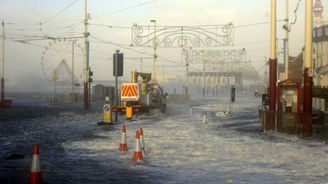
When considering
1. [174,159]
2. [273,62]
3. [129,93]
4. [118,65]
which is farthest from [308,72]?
[118,65]

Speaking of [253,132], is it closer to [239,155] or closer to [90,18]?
[239,155]

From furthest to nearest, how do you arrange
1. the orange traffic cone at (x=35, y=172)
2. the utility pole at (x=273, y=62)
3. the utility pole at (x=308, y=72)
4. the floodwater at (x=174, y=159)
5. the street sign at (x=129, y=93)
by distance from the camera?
the street sign at (x=129, y=93) → the utility pole at (x=273, y=62) → the utility pole at (x=308, y=72) → the floodwater at (x=174, y=159) → the orange traffic cone at (x=35, y=172)

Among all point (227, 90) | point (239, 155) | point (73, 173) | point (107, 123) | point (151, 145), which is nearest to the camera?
point (73, 173)

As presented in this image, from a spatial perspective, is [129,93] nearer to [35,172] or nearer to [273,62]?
[273,62]

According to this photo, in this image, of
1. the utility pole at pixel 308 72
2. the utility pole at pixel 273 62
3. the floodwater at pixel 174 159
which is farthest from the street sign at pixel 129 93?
the utility pole at pixel 308 72

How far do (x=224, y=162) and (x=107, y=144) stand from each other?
5568 millimetres

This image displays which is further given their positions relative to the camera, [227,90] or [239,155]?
[227,90]

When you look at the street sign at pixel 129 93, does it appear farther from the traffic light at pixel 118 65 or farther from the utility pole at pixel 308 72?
the utility pole at pixel 308 72

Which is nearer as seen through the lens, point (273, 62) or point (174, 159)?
point (174, 159)

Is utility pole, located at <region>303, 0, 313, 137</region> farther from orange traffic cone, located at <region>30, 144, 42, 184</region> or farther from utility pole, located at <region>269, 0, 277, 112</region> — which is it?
orange traffic cone, located at <region>30, 144, 42, 184</region>

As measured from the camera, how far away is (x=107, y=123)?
26.3 meters

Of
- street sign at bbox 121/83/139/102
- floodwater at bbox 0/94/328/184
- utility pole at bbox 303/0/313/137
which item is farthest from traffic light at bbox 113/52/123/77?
utility pole at bbox 303/0/313/137

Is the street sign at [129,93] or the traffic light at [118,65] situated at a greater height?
the traffic light at [118,65]

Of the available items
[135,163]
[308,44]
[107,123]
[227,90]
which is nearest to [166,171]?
[135,163]
